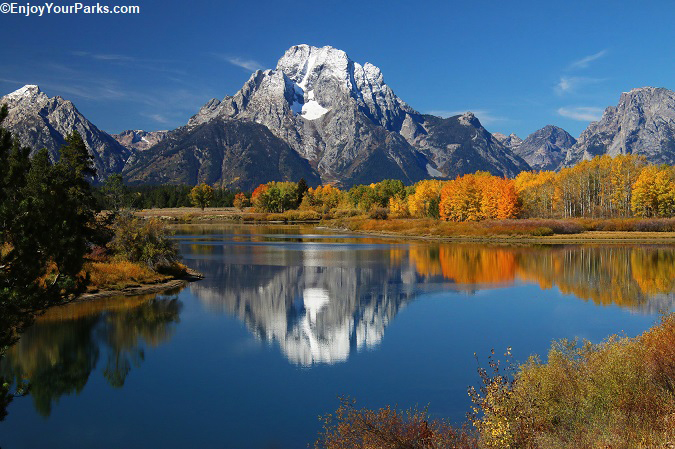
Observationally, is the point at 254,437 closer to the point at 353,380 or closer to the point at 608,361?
the point at 353,380

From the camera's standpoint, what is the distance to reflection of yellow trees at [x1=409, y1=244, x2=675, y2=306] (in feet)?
148

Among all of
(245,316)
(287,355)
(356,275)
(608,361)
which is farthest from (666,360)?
(356,275)

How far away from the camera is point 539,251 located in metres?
80.1

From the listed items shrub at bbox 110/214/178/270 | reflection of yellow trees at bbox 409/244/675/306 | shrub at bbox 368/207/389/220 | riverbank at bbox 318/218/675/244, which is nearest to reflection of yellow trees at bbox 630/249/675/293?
reflection of yellow trees at bbox 409/244/675/306

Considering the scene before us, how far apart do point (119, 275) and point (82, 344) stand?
17416 millimetres

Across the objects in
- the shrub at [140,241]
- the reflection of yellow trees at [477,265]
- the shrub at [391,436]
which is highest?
the shrub at [140,241]

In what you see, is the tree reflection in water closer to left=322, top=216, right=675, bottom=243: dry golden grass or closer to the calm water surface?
the calm water surface

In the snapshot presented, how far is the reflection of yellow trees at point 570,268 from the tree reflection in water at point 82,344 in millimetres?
28883

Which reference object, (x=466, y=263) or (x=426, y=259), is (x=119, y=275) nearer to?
(x=426, y=259)

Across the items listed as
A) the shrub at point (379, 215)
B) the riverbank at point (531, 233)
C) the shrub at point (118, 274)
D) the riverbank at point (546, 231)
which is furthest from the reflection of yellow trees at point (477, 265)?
the shrub at point (379, 215)

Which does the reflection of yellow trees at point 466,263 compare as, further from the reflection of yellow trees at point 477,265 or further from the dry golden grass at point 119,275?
the dry golden grass at point 119,275

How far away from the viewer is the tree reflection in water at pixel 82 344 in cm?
2217

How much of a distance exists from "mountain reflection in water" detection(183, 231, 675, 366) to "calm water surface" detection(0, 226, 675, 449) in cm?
21

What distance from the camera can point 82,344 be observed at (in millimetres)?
27625
